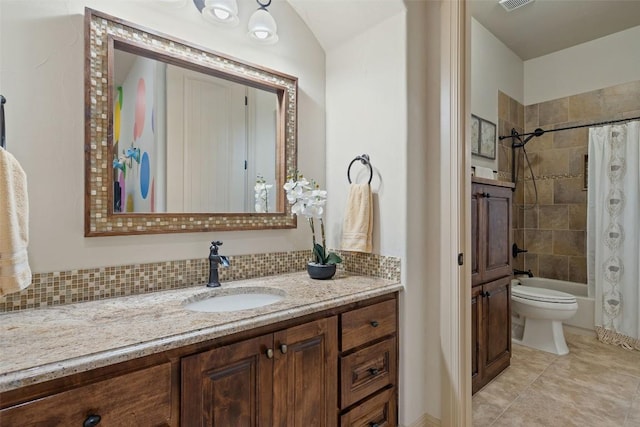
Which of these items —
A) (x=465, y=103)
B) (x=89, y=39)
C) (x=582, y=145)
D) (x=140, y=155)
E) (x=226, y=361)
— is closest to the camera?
(x=226, y=361)

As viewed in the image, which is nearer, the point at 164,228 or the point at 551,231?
the point at 164,228

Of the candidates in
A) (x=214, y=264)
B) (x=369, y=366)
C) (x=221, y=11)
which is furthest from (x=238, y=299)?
(x=221, y=11)

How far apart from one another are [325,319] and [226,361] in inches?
16.0

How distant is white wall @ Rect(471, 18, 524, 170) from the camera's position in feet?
9.49

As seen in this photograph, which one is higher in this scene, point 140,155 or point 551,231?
point 140,155

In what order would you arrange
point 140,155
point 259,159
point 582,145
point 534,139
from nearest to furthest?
point 140,155 → point 259,159 → point 582,145 → point 534,139

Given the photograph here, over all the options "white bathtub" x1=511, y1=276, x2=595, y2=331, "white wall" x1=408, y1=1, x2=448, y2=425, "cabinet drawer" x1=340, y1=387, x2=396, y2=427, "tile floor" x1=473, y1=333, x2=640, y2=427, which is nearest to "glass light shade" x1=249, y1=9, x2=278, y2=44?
"white wall" x1=408, y1=1, x2=448, y2=425

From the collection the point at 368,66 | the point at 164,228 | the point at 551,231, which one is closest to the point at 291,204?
the point at 164,228

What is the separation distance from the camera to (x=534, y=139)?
11.9 feet

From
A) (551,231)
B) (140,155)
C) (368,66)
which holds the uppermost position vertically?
(368,66)

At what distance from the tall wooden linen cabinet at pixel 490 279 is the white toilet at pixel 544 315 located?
1.60 feet

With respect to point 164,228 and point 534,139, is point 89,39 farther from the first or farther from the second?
point 534,139

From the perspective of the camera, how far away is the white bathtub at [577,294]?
3.00 m

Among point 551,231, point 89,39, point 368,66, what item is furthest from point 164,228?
point 551,231
